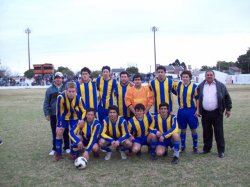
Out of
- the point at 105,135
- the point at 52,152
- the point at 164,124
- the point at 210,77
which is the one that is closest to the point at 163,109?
the point at 164,124

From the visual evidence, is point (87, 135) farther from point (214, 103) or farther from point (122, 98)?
point (214, 103)

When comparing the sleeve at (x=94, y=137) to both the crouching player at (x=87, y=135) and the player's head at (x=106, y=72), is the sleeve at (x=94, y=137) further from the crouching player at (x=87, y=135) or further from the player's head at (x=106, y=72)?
the player's head at (x=106, y=72)

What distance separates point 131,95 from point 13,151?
2.84 meters

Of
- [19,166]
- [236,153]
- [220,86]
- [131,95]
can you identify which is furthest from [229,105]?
[19,166]

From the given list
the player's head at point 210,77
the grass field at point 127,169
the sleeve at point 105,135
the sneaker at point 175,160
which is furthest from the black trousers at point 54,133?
the player's head at point 210,77

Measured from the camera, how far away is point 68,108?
240 inches

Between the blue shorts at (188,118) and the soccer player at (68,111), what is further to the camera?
the blue shorts at (188,118)

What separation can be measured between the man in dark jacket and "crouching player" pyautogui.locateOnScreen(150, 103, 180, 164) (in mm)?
656

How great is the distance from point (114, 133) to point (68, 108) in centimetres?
103

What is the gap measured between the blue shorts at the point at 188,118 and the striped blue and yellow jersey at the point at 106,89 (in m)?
1.55

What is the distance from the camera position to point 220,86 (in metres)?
6.00

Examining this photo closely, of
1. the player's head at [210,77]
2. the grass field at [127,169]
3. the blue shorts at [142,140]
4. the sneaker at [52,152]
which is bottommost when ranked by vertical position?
the grass field at [127,169]

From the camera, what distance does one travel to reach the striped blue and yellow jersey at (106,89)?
270 inches

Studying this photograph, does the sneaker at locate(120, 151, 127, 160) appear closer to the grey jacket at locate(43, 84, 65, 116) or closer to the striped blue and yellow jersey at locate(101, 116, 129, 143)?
the striped blue and yellow jersey at locate(101, 116, 129, 143)
